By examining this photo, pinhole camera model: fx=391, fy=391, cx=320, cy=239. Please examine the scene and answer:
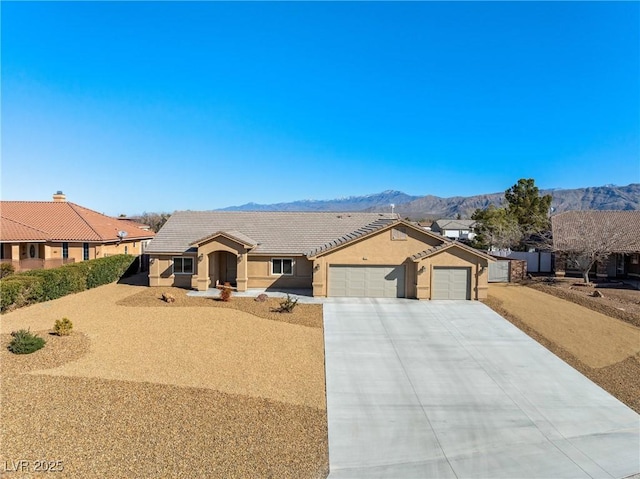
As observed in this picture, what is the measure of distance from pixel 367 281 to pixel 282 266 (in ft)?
18.1

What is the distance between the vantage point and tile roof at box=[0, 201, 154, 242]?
87.7 ft

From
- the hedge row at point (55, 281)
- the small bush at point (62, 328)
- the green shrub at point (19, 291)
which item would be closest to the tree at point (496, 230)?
the hedge row at point (55, 281)

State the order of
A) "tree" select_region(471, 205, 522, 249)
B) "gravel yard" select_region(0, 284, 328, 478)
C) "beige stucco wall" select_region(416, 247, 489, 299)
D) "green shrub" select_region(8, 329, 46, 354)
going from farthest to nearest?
"tree" select_region(471, 205, 522, 249) → "beige stucco wall" select_region(416, 247, 489, 299) → "green shrub" select_region(8, 329, 46, 354) → "gravel yard" select_region(0, 284, 328, 478)

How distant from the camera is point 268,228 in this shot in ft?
88.1

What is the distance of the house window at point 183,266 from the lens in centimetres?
2470

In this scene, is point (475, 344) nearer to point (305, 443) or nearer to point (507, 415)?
point (507, 415)


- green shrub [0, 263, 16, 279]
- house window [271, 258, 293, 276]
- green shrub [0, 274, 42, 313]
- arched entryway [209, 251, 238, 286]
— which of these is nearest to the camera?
green shrub [0, 274, 42, 313]

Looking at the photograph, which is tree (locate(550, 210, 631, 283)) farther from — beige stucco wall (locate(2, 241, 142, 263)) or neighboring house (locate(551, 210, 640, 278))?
beige stucco wall (locate(2, 241, 142, 263))

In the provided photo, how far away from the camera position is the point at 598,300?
72.7 ft

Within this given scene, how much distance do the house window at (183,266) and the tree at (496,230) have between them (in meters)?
26.4

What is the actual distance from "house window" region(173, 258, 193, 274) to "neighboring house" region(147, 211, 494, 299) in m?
0.06

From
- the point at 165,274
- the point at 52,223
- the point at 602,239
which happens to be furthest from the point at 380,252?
the point at 52,223

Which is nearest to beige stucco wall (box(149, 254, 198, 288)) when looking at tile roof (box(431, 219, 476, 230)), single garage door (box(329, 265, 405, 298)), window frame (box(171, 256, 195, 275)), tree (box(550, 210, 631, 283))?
window frame (box(171, 256, 195, 275))

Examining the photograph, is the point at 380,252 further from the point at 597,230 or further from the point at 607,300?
the point at 597,230
